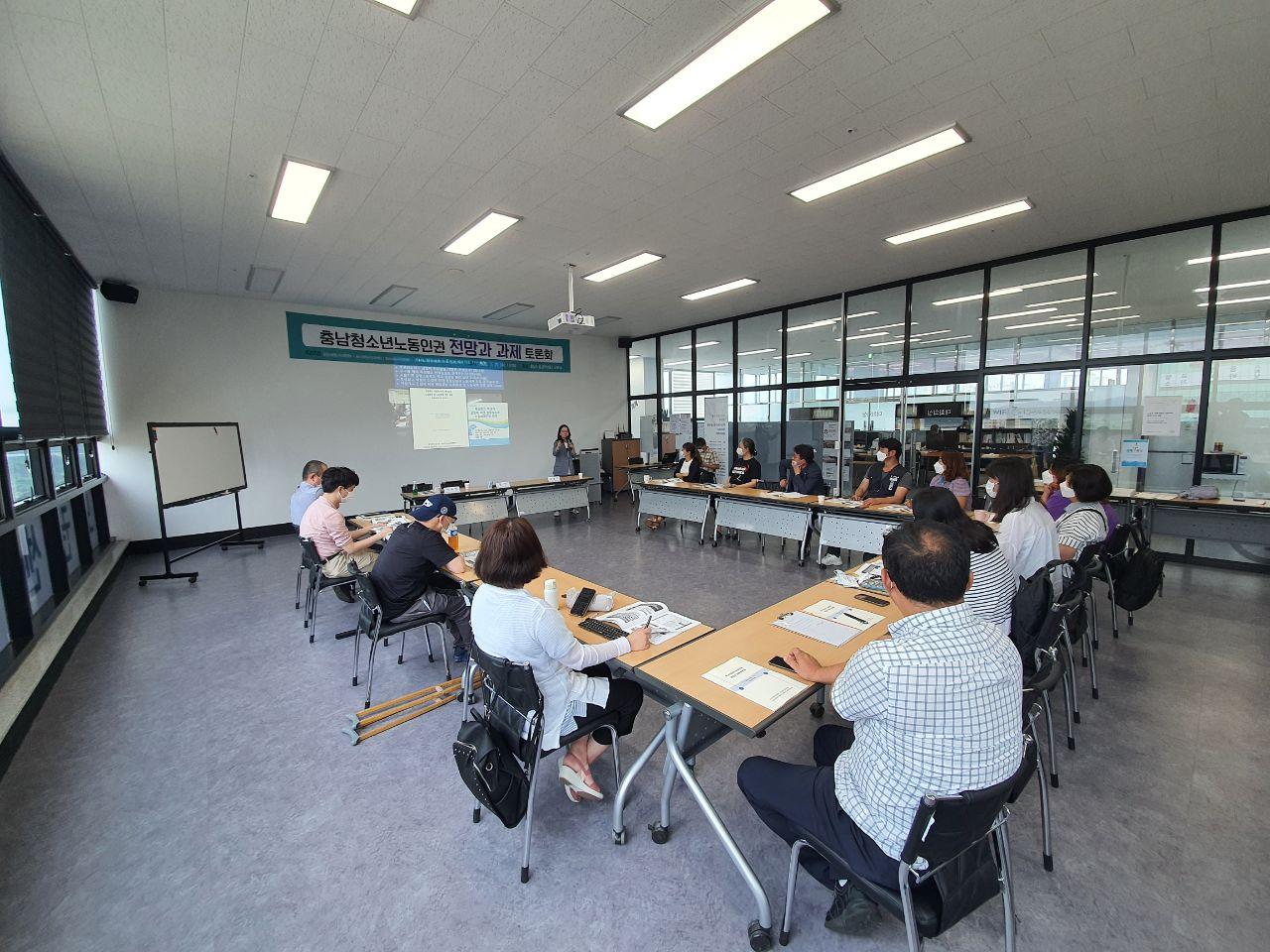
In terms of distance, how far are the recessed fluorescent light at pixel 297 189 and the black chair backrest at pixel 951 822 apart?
446cm

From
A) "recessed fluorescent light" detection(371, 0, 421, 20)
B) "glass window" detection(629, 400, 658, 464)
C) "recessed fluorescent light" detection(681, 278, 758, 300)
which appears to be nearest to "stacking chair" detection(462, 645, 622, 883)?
"recessed fluorescent light" detection(371, 0, 421, 20)

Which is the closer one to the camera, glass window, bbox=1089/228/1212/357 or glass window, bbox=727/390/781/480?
glass window, bbox=1089/228/1212/357

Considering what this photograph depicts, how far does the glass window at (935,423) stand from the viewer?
6.27 m

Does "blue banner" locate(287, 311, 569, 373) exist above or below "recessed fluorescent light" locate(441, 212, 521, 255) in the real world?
below

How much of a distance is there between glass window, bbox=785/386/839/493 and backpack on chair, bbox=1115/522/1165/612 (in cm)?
419

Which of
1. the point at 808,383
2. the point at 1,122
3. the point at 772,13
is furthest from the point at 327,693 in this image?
the point at 808,383

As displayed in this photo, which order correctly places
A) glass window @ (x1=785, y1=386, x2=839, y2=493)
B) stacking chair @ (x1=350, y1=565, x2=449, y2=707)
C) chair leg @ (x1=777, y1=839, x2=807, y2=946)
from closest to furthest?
1. chair leg @ (x1=777, y1=839, x2=807, y2=946)
2. stacking chair @ (x1=350, y1=565, x2=449, y2=707)
3. glass window @ (x1=785, y1=386, x2=839, y2=493)

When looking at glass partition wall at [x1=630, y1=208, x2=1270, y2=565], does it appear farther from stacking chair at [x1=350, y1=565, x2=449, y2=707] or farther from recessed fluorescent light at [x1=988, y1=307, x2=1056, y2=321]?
stacking chair at [x1=350, y1=565, x2=449, y2=707]

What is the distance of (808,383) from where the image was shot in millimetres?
7863

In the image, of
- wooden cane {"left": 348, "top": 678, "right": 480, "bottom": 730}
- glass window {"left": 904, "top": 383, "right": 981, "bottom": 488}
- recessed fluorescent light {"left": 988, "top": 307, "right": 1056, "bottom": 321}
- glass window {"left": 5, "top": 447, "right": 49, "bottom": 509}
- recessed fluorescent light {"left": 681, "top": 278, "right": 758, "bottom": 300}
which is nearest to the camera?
wooden cane {"left": 348, "top": 678, "right": 480, "bottom": 730}

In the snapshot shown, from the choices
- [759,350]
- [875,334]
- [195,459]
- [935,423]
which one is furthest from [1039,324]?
[195,459]

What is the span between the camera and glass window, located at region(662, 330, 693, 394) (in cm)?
960

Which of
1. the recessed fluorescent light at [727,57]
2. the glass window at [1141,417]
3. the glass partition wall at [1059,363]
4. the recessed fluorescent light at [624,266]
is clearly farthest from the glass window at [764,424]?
the recessed fluorescent light at [727,57]

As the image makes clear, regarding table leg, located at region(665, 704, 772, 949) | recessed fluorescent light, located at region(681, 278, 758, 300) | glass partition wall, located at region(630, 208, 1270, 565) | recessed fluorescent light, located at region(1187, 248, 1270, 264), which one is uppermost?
recessed fluorescent light, located at region(681, 278, 758, 300)
